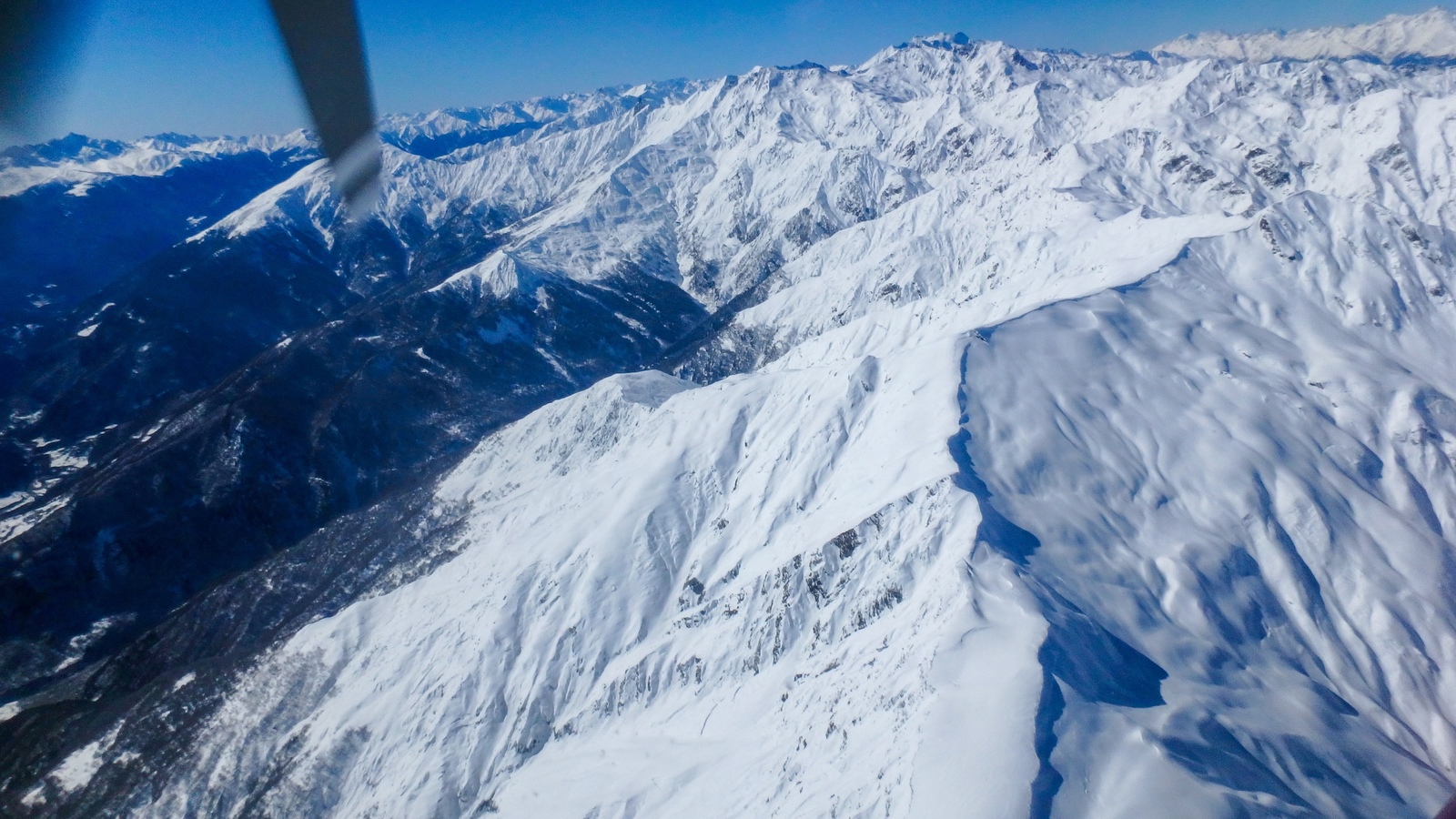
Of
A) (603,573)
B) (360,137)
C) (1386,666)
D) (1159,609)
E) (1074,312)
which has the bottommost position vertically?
(1386,666)

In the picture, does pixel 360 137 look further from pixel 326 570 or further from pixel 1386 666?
pixel 326 570

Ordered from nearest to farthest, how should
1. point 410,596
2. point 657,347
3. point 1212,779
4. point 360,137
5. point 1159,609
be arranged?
point 360,137 < point 1212,779 < point 1159,609 < point 410,596 < point 657,347

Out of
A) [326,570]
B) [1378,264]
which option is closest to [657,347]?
[326,570]

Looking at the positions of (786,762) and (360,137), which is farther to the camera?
(786,762)

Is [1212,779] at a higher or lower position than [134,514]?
lower

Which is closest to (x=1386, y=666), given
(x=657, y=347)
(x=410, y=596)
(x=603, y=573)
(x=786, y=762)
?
(x=786, y=762)

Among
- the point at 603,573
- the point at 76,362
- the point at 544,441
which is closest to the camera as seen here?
the point at 603,573

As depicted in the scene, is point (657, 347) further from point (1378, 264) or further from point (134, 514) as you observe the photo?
point (1378, 264)
